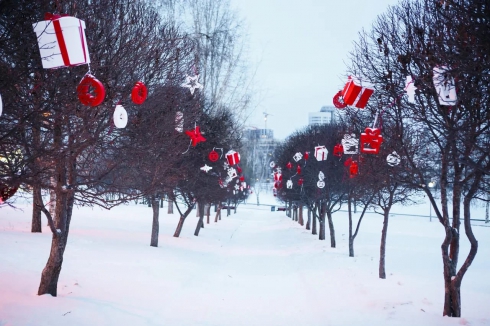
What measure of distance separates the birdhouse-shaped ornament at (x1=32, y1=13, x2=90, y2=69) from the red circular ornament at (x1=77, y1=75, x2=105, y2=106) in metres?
0.52

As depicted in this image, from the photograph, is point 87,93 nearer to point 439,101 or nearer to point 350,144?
point 439,101

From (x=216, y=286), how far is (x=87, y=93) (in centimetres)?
935

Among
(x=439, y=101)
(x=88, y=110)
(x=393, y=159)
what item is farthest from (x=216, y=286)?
(x=439, y=101)

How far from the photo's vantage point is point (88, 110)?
8.49 meters

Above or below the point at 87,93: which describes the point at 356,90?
above

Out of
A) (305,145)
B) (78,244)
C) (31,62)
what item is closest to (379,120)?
(31,62)

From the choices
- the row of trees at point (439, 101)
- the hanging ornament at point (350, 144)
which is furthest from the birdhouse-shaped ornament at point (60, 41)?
the hanging ornament at point (350, 144)

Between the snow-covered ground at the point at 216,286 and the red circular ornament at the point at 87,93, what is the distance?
5.43 ft

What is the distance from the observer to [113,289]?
12227mm

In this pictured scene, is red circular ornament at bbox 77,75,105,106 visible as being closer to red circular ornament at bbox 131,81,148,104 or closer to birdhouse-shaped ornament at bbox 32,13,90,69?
birdhouse-shaped ornament at bbox 32,13,90,69

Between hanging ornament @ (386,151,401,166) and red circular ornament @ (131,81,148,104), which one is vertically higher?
red circular ornament @ (131,81,148,104)

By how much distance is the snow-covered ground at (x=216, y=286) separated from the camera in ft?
32.4

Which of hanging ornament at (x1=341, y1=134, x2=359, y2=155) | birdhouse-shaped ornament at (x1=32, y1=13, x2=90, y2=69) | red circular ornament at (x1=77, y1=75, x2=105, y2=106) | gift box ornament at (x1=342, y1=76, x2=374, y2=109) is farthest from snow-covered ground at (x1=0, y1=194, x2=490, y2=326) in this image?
gift box ornament at (x1=342, y1=76, x2=374, y2=109)

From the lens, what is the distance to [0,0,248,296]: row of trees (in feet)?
19.6
